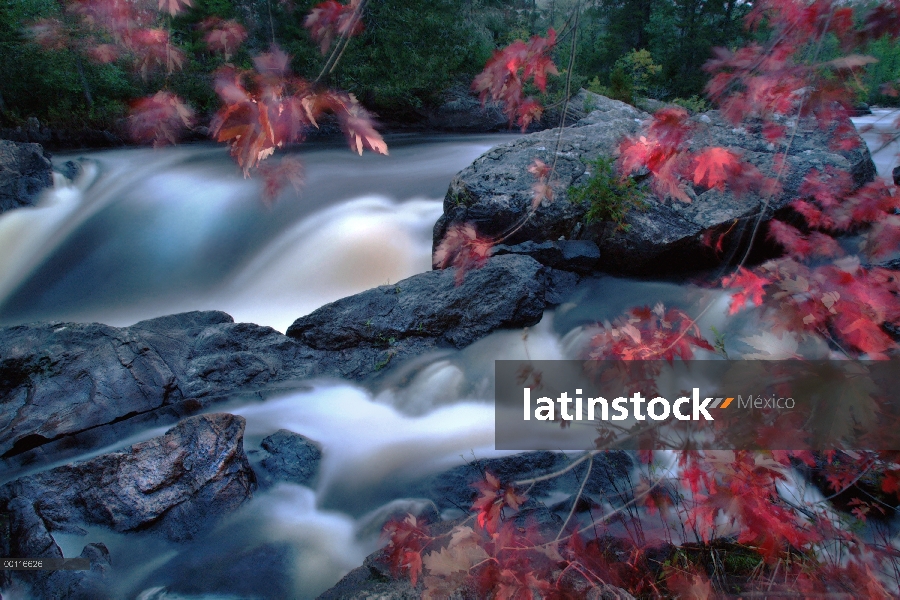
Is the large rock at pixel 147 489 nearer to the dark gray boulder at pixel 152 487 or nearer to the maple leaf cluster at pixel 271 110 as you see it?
the dark gray boulder at pixel 152 487

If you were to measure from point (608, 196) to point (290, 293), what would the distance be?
3707 mm

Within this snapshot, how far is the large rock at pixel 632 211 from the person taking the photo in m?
5.11

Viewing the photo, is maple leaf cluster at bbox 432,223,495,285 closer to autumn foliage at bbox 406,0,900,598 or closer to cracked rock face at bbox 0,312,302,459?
autumn foliage at bbox 406,0,900,598

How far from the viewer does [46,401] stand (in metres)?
3.52

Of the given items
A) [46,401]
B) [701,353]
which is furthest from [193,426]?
[701,353]

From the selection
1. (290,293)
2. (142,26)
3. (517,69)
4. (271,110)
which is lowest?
(290,293)

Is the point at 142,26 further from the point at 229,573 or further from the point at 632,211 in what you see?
the point at 632,211

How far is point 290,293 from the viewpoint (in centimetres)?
588

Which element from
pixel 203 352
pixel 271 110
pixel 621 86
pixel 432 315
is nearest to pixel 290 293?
pixel 203 352

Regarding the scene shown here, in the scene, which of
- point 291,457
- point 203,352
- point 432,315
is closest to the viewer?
point 291,457

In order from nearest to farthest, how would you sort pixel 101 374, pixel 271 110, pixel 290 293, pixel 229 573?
pixel 271 110, pixel 229 573, pixel 101 374, pixel 290 293

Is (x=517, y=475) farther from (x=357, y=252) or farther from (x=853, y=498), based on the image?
(x=357, y=252)

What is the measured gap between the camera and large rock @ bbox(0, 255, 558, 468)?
11.5 ft

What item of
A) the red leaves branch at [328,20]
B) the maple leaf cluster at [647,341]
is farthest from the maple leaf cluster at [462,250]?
the red leaves branch at [328,20]
